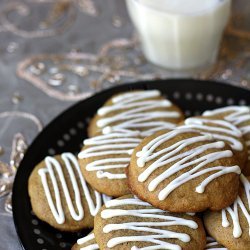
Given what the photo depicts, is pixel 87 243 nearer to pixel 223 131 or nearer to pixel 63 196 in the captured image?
pixel 63 196

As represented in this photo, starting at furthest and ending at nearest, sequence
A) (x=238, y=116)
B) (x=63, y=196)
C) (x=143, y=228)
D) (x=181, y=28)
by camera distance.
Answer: (x=181, y=28), (x=238, y=116), (x=63, y=196), (x=143, y=228)

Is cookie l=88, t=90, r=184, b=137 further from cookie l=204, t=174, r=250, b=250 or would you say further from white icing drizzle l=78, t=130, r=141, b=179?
cookie l=204, t=174, r=250, b=250

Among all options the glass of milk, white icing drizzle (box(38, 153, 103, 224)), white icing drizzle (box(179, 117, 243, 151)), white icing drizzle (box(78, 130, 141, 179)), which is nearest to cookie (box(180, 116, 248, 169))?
white icing drizzle (box(179, 117, 243, 151))

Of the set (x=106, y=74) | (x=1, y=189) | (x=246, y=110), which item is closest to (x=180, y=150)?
(x=246, y=110)

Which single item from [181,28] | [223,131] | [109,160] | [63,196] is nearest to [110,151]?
[109,160]

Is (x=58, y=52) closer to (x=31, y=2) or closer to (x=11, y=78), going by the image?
(x=11, y=78)

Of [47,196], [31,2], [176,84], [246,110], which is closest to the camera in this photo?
[47,196]

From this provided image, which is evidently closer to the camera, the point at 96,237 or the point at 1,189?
the point at 96,237

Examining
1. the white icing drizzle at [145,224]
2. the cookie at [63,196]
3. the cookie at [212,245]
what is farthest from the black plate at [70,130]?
the cookie at [212,245]
